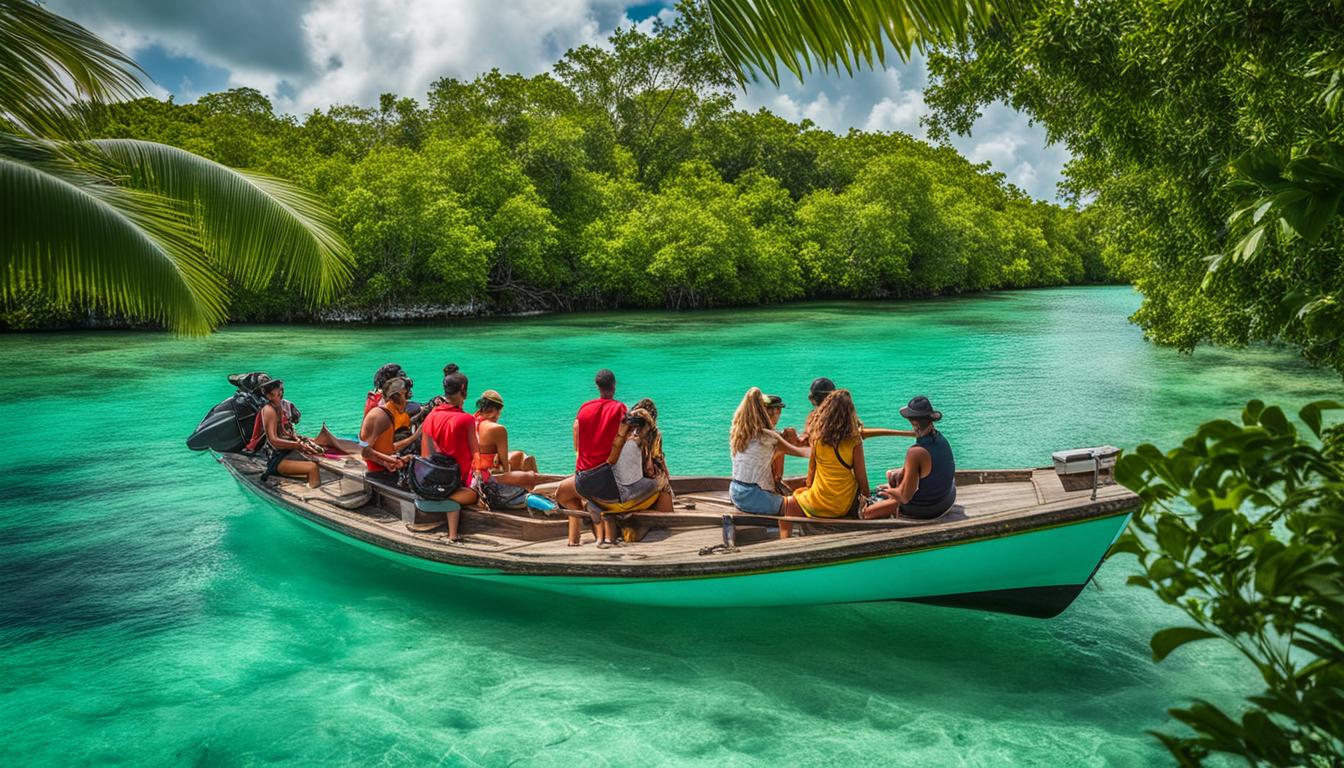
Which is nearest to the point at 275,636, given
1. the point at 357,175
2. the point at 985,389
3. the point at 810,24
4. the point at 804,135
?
the point at 810,24

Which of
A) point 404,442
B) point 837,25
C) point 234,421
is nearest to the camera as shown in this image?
point 837,25

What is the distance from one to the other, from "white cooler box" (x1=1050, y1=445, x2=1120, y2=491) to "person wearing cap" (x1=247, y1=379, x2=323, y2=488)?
7714 millimetres

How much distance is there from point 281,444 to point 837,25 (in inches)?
334

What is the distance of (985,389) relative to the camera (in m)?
20.8

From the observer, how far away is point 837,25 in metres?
3.42

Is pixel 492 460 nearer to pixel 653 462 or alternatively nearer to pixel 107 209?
pixel 653 462

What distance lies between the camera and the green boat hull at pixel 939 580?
627 cm

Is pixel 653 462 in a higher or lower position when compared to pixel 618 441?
lower

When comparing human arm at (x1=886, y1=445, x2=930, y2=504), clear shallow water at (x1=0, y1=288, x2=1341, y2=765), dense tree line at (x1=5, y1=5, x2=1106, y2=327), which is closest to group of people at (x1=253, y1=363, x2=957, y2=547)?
human arm at (x1=886, y1=445, x2=930, y2=504)

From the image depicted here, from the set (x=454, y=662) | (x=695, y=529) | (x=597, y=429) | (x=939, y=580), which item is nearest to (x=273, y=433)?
(x=454, y=662)

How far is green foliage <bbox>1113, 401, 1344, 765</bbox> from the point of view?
1.41m

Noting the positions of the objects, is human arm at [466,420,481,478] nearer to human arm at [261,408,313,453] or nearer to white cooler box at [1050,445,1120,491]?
human arm at [261,408,313,453]

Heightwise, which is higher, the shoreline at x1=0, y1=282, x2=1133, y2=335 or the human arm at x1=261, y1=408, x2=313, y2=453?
the shoreline at x1=0, y1=282, x2=1133, y2=335

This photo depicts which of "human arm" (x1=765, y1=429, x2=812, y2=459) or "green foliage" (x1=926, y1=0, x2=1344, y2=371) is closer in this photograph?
"human arm" (x1=765, y1=429, x2=812, y2=459)
